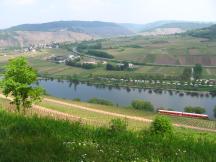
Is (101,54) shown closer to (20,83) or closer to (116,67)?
(116,67)

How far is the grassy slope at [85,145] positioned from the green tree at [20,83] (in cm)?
1593

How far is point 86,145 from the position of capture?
606 cm

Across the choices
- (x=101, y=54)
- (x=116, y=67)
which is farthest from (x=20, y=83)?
(x=101, y=54)

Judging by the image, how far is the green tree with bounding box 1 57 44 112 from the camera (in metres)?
22.7

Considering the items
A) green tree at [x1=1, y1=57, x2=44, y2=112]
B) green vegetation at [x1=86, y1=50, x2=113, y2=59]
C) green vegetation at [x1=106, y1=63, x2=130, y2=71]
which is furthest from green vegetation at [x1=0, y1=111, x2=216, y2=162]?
green vegetation at [x1=86, y1=50, x2=113, y2=59]

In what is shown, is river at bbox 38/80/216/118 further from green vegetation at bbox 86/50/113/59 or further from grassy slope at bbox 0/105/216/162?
grassy slope at bbox 0/105/216/162

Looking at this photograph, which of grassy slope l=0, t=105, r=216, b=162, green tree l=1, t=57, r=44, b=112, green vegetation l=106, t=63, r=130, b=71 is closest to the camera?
grassy slope l=0, t=105, r=216, b=162

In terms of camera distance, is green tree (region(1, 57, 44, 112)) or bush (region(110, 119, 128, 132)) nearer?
bush (region(110, 119, 128, 132))

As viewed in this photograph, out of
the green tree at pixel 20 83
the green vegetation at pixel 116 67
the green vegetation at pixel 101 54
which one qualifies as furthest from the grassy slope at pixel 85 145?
the green vegetation at pixel 101 54

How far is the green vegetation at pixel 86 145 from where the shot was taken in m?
5.62

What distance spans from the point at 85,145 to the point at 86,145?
2 cm

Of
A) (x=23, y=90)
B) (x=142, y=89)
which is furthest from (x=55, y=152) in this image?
(x=142, y=89)

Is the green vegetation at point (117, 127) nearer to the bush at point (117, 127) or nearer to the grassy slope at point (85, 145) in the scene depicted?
the bush at point (117, 127)

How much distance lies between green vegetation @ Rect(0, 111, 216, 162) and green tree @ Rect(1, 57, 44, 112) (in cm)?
1591
